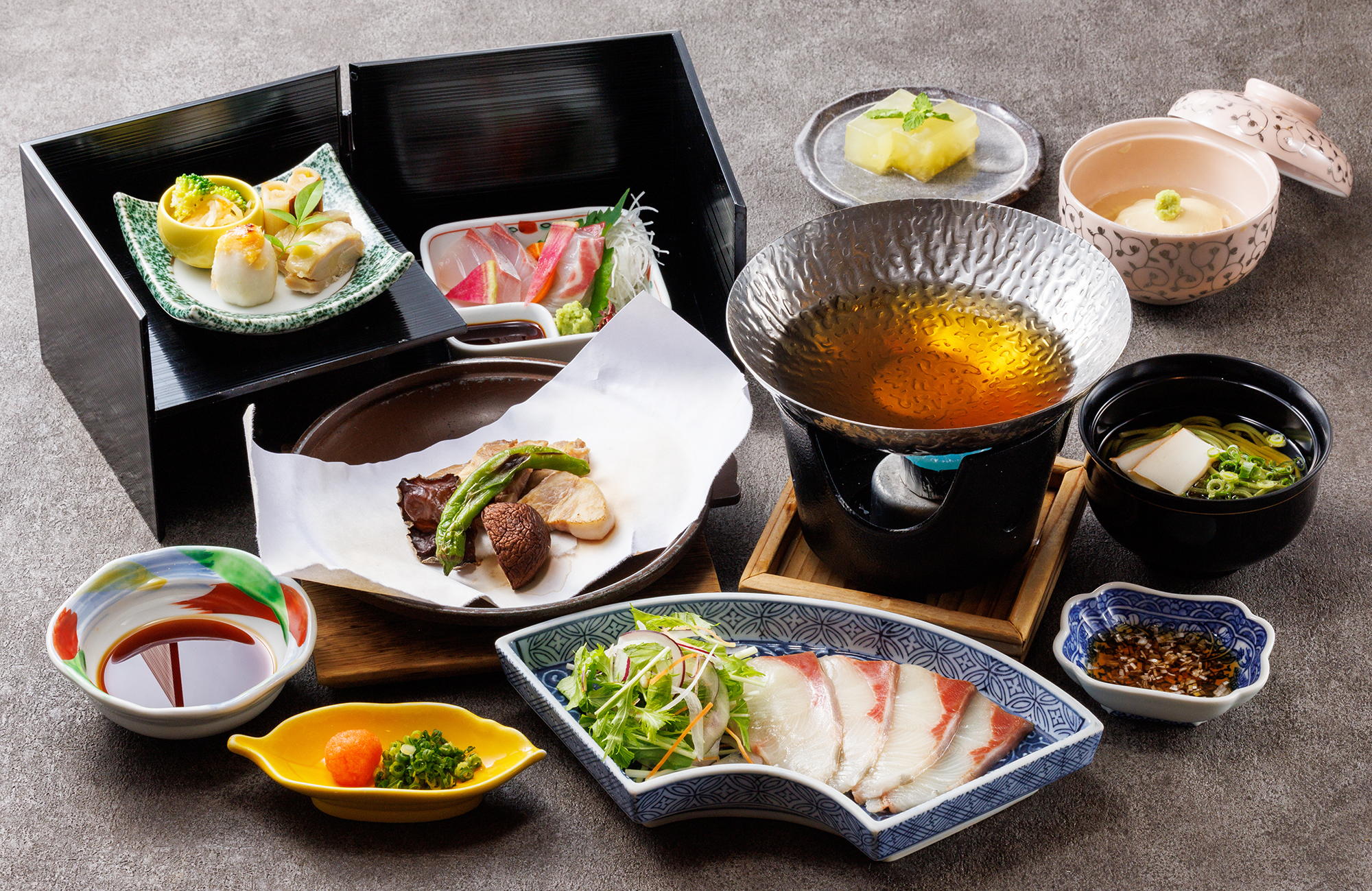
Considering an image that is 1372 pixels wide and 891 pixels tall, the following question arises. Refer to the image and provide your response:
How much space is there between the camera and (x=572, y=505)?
1.99 metres

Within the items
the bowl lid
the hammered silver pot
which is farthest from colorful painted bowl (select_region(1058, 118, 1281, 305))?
the hammered silver pot

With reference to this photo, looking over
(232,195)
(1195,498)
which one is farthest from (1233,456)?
(232,195)

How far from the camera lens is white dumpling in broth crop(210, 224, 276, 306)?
2.12 m

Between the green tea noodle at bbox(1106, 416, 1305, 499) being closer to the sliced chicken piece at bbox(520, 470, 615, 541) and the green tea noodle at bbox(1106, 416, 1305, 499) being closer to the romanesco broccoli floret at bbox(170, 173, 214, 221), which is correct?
the sliced chicken piece at bbox(520, 470, 615, 541)

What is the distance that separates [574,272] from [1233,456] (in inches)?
51.8

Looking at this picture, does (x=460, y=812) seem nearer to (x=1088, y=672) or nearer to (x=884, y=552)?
(x=884, y=552)

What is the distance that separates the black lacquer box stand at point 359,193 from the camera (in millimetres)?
2084

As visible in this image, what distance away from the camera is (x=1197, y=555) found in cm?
189

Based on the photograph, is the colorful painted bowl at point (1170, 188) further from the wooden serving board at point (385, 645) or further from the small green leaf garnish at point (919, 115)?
the wooden serving board at point (385, 645)

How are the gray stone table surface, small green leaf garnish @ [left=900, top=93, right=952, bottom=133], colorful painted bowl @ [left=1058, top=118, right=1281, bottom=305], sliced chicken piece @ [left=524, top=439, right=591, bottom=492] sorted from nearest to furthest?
1. the gray stone table surface
2. sliced chicken piece @ [left=524, top=439, right=591, bottom=492]
3. colorful painted bowl @ [left=1058, top=118, right=1281, bottom=305]
4. small green leaf garnish @ [left=900, top=93, right=952, bottom=133]

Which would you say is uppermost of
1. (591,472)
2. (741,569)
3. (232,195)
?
(232,195)

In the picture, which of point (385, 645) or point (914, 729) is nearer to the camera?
point (914, 729)

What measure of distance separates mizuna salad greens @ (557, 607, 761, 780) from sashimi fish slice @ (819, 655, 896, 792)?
0.13 metres

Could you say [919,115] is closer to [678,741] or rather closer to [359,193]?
[359,193]
